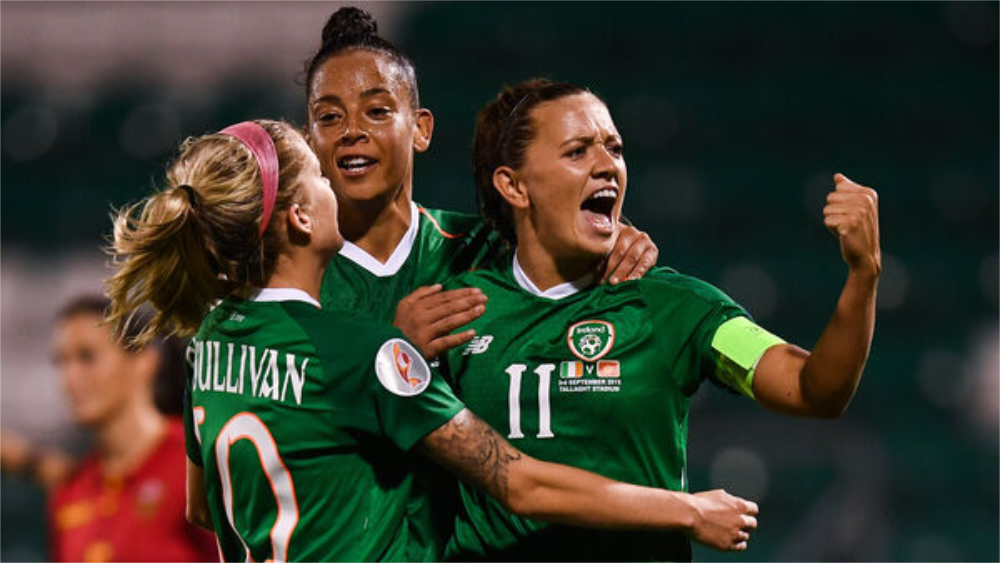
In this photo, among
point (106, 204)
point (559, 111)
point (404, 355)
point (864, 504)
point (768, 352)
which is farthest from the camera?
point (106, 204)

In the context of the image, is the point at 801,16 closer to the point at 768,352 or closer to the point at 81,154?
the point at 81,154

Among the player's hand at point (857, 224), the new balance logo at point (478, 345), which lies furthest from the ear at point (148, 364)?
the player's hand at point (857, 224)

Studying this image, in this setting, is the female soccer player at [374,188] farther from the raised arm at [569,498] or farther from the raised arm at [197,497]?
the raised arm at [569,498]

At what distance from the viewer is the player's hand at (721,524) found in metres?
2.42

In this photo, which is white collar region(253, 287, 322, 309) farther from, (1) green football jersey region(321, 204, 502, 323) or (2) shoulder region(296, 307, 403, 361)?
(1) green football jersey region(321, 204, 502, 323)

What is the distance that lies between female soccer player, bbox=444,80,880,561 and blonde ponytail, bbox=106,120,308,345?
1.98ft

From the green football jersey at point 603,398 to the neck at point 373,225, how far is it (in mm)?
604

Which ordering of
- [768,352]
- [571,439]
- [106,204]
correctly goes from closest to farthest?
[768,352], [571,439], [106,204]

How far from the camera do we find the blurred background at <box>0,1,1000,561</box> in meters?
7.23

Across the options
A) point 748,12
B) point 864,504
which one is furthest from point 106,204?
point 864,504

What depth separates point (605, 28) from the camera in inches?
338

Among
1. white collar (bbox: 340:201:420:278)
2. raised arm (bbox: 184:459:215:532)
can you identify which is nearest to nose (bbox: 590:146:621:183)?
white collar (bbox: 340:201:420:278)

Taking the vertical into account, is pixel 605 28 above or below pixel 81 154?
above

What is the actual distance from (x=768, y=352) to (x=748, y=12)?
21.3ft
